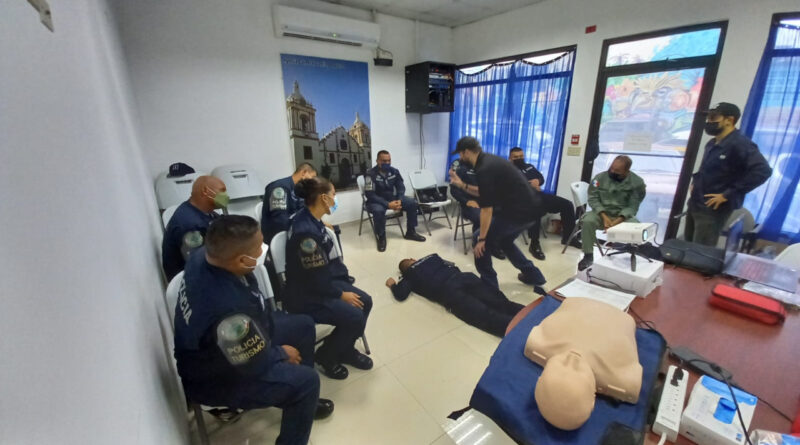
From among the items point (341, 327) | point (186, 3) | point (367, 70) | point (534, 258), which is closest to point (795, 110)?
point (534, 258)

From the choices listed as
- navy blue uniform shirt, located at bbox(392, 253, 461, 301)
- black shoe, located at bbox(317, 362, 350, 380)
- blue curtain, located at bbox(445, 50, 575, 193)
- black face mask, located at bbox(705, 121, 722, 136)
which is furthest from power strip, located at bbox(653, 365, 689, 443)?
blue curtain, located at bbox(445, 50, 575, 193)

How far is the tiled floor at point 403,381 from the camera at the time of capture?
1646 mm

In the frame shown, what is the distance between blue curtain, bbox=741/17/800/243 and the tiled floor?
6.12 feet

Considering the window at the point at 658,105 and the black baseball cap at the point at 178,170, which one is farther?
the black baseball cap at the point at 178,170

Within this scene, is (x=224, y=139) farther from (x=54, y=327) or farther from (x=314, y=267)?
(x=54, y=327)

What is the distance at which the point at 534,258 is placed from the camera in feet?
12.5

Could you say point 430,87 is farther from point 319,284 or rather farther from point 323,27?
point 319,284

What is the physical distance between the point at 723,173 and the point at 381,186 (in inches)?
137

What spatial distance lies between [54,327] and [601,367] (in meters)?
1.20

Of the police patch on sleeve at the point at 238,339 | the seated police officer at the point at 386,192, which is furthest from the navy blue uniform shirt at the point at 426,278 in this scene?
the police patch on sleeve at the point at 238,339

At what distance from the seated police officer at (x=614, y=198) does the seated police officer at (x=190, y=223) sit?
120 inches

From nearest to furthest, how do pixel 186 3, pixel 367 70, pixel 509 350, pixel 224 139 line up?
pixel 509 350 < pixel 186 3 < pixel 224 139 < pixel 367 70

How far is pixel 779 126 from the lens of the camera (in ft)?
9.00

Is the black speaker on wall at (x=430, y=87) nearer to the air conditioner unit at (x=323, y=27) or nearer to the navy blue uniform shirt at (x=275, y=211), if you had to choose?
the air conditioner unit at (x=323, y=27)
